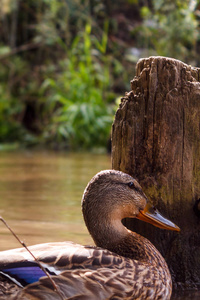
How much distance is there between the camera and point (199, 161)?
3.54 m

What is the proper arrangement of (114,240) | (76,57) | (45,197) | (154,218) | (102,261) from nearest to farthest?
(102,261)
(114,240)
(154,218)
(45,197)
(76,57)

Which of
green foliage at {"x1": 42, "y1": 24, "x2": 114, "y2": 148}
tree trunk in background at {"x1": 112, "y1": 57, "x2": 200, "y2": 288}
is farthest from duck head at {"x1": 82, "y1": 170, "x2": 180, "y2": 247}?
green foliage at {"x1": 42, "y1": 24, "x2": 114, "y2": 148}

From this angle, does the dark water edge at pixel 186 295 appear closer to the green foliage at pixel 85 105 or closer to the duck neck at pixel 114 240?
the duck neck at pixel 114 240

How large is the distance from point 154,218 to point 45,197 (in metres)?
3.64

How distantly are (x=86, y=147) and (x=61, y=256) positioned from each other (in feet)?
37.5

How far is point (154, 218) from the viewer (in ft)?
10.6

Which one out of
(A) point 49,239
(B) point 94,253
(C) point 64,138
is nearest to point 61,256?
(B) point 94,253

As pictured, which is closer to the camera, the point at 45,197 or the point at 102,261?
the point at 102,261

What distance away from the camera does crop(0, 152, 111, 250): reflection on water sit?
187 inches

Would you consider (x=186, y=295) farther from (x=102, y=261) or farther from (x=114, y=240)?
(x=102, y=261)

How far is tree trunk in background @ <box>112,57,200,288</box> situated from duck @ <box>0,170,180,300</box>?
0.27 metres

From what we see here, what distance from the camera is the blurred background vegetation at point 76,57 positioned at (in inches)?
561

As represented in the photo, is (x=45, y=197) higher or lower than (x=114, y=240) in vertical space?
lower

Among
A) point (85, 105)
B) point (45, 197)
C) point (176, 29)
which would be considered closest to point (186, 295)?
point (45, 197)
